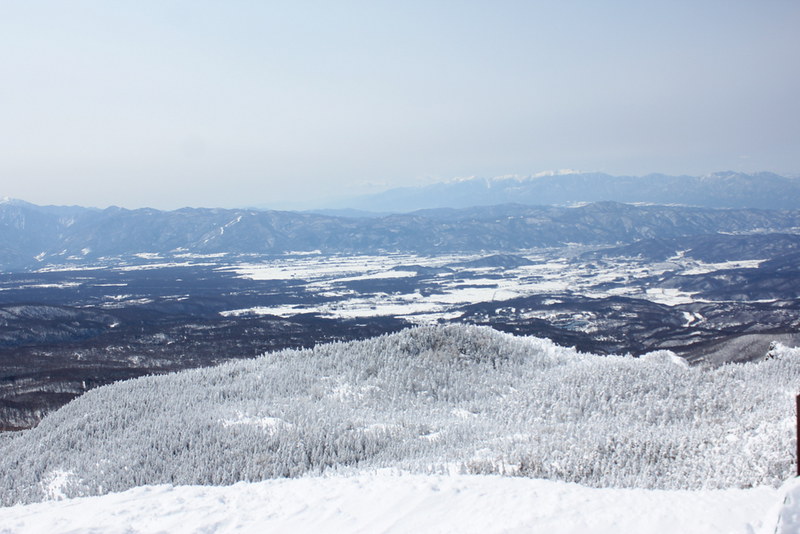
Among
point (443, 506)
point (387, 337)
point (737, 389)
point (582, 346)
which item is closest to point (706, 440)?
point (737, 389)

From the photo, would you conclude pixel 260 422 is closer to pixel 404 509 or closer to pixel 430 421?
pixel 430 421

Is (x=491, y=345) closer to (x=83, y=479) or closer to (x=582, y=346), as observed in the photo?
(x=83, y=479)

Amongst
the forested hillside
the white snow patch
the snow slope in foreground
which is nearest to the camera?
the snow slope in foreground

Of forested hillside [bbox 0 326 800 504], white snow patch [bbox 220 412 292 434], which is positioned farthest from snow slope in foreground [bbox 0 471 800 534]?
white snow patch [bbox 220 412 292 434]

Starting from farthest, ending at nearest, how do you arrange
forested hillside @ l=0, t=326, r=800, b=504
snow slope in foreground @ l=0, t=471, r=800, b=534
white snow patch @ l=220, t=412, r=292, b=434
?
1. white snow patch @ l=220, t=412, r=292, b=434
2. forested hillside @ l=0, t=326, r=800, b=504
3. snow slope in foreground @ l=0, t=471, r=800, b=534

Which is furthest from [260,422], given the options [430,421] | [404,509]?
[404,509]

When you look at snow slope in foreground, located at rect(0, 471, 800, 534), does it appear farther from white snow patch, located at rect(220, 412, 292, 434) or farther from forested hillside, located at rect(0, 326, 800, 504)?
white snow patch, located at rect(220, 412, 292, 434)

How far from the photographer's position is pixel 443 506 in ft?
78.0

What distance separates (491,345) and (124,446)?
3717 centimetres

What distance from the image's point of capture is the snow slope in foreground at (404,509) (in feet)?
65.6

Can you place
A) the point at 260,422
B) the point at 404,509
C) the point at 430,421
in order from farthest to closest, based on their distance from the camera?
the point at 430,421 → the point at 260,422 → the point at 404,509

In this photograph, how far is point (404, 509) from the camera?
23703mm

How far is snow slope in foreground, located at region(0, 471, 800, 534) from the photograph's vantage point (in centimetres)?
1998

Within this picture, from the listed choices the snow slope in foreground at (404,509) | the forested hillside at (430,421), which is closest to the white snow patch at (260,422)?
the forested hillside at (430,421)
